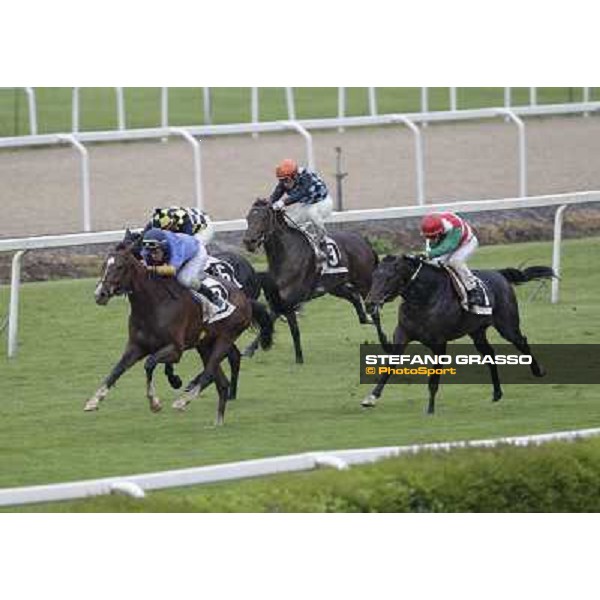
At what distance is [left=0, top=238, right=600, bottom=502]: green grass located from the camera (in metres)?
13.3

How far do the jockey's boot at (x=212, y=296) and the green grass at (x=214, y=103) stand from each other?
10.5m

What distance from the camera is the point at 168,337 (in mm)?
14391

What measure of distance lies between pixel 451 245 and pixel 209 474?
15.1ft

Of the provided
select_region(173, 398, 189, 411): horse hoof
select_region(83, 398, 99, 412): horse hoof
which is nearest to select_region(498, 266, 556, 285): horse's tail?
select_region(173, 398, 189, 411): horse hoof

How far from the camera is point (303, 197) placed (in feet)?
57.2

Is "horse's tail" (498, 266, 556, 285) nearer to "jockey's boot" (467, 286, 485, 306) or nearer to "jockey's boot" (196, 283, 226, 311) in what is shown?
"jockey's boot" (467, 286, 485, 306)

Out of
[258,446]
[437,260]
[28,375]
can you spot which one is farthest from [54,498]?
[28,375]

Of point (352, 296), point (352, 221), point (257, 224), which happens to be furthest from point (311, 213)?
point (352, 221)

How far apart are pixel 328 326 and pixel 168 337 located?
14.1ft

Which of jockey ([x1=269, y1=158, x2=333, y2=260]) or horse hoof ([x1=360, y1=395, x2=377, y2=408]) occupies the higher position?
jockey ([x1=269, y1=158, x2=333, y2=260])

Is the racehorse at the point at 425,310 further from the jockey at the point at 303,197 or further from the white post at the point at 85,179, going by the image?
the white post at the point at 85,179

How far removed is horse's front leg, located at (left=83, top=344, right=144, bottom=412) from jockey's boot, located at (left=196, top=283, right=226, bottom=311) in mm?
585

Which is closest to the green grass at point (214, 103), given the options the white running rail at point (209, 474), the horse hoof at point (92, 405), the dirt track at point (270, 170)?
the dirt track at point (270, 170)

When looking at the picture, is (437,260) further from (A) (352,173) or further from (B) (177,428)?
(A) (352,173)
